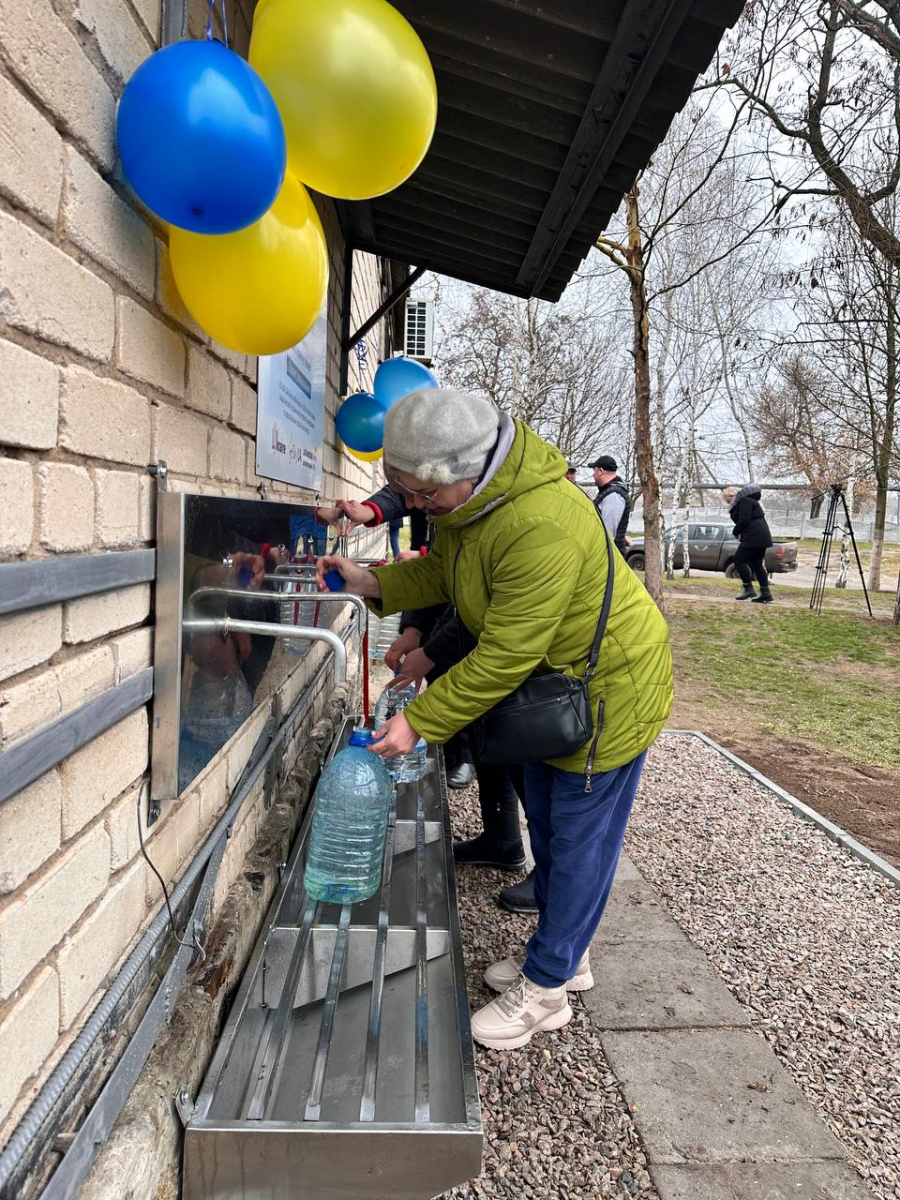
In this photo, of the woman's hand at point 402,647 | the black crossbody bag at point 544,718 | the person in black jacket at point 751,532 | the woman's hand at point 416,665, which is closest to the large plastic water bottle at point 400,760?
the woman's hand at point 402,647

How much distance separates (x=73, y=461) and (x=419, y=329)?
1363 cm

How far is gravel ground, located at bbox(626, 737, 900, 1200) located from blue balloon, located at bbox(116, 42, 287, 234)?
273 cm

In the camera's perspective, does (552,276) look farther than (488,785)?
Yes

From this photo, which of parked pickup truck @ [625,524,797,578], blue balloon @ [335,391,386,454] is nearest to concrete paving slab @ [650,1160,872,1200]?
blue balloon @ [335,391,386,454]

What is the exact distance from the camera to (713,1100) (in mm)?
2229

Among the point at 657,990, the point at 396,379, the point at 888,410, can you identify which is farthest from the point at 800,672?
the point at 657,990

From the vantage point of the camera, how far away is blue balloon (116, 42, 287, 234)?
1.07 metres

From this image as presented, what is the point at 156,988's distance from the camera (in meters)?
1.52

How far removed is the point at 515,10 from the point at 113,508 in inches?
84.5

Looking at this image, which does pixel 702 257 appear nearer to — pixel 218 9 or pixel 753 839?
pixel 753 839

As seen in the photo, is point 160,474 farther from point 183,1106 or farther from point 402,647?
point 402,647

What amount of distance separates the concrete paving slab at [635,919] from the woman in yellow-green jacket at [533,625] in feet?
2.38

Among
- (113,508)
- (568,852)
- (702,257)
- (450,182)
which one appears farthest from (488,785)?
(702,257)

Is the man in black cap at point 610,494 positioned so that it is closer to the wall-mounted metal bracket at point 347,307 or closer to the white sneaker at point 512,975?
the wall-mounted metal bracket at point 347,307
